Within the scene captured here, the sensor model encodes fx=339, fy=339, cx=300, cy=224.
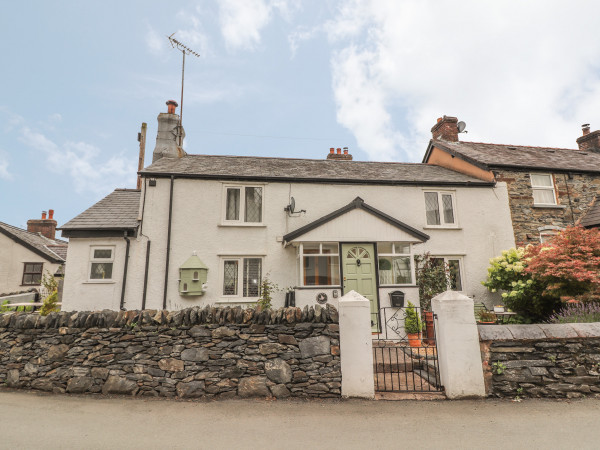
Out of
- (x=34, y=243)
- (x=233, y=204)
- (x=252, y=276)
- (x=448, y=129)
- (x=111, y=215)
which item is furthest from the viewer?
(x=34, y=243)

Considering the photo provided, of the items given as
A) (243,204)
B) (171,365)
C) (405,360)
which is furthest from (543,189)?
(171,365)

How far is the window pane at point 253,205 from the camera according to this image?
1239cm

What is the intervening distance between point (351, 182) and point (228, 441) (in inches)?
394

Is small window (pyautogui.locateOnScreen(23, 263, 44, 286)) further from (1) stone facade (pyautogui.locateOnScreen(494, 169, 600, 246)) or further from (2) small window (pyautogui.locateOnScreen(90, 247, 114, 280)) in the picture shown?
(1) stone facade (pyautogui.locateOnScreen(494, 169, 600, 246))

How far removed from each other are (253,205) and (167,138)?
524cm

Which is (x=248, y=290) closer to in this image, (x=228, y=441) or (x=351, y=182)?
(x=351, y=182)

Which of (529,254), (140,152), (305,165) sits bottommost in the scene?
(529,254)

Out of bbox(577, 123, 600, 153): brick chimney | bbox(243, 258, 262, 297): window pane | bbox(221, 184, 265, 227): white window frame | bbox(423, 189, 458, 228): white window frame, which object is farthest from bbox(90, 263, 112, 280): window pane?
bbox(577, 123, 600, 153): brick chimney

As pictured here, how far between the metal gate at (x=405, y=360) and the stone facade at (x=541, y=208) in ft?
20.4

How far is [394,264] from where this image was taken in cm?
1120

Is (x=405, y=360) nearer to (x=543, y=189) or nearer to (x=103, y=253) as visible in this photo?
(x=103, y=253)

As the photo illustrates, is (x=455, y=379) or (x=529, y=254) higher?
(x=529, y=254)

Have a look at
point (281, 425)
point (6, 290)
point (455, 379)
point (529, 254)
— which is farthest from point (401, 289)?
point (6, 290)

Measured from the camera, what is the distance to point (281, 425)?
481 cm
